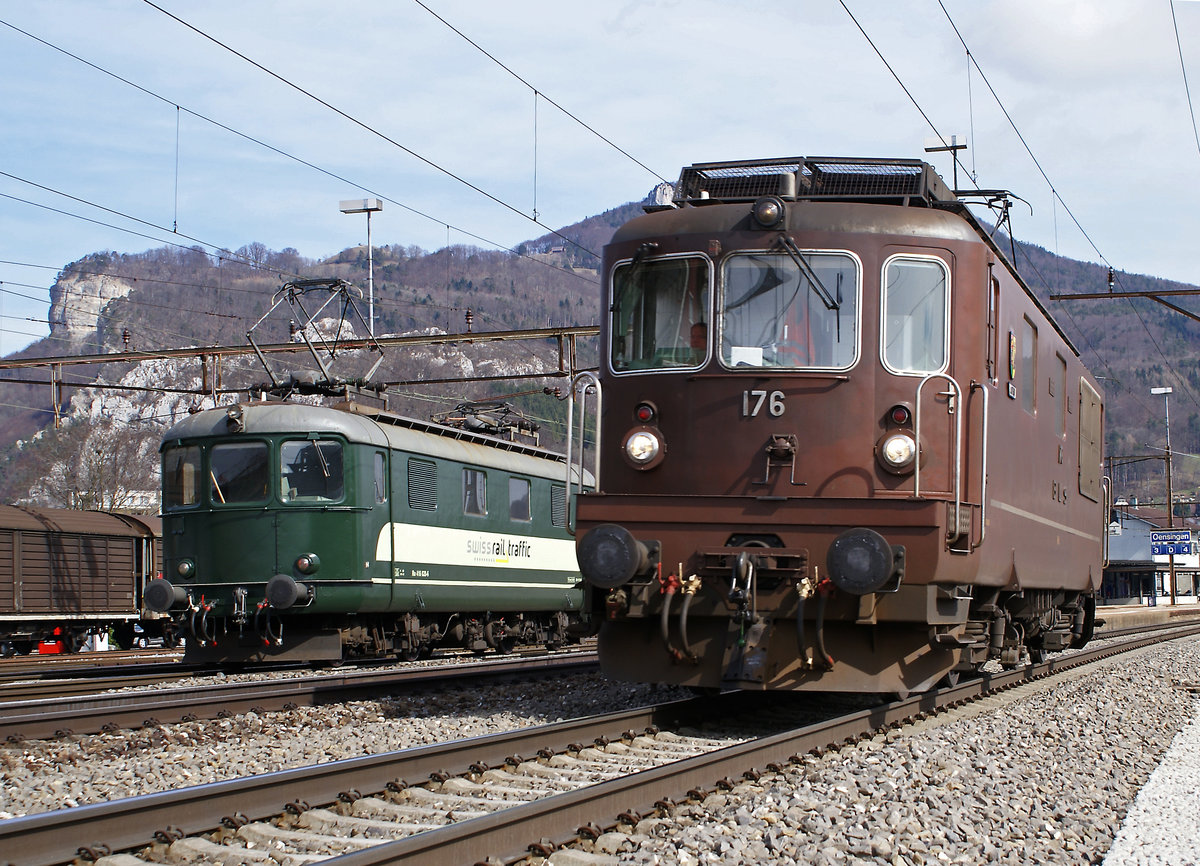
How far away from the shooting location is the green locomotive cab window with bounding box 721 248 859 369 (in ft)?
28.4

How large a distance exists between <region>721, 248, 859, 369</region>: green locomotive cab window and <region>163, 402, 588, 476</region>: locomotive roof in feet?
23.4

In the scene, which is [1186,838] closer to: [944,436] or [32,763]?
[944,436]

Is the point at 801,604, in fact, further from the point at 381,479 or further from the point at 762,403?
the point at 381,479

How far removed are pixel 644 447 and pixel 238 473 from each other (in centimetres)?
747

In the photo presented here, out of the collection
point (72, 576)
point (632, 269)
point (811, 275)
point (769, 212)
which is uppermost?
point (769, 212)

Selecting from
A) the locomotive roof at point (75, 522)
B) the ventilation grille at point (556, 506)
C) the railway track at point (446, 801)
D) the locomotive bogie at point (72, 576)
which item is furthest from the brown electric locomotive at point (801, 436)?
the locomotive roof at point (75, 522)

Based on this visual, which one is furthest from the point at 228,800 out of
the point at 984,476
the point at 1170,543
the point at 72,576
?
the point at 1170,543

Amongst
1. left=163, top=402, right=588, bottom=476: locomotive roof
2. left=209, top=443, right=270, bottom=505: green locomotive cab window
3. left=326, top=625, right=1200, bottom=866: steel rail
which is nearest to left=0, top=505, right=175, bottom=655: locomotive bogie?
left=163, top=402, right=588, bottom=476: locomotive roof

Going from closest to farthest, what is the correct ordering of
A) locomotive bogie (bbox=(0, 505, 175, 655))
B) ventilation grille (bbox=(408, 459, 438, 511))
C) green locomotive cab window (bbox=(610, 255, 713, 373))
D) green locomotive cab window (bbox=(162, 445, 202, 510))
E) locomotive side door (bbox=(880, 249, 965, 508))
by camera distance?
locomotive side door (bbox=(880, 249, 965, 508)) → green locomotive cab window (bbox=(610, 255, 713, 373)) → green locomotive cab window (bbox=(162, 445, 202, 510)) → ventilation grille (bbox=(408, 459, 438, 511)) → locomotive bogie (bbox=(0, 505, 175, 655))

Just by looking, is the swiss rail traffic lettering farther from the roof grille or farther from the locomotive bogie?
the roof grille

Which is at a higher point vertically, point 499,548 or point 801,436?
point 801,436

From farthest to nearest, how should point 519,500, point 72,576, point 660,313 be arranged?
1. point 72,576
2. point 519,500
3. point 660,313

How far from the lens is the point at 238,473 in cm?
1481

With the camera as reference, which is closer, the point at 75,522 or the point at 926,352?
the point at 926,352
